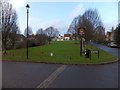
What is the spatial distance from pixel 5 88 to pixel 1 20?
84.5ft

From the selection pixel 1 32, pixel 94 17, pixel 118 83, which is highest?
pixel 94 17

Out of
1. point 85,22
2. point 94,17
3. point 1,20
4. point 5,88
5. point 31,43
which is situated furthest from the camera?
point 94,17

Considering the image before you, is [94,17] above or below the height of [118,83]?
above

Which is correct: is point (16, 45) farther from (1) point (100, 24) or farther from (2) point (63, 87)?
(2) point (63, 87)

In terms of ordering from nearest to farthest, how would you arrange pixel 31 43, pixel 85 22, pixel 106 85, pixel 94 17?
pixel 106 85 → pixel 85 22 → pixel 31 43 → pixel 94 17

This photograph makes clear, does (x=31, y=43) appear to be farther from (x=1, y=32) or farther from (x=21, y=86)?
(x=21, y=86)

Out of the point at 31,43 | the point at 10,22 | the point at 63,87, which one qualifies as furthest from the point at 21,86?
the point at 31,43

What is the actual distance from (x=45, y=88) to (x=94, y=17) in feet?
226

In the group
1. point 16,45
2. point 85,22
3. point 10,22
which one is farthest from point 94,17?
point 10,22

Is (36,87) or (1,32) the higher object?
(1,32)

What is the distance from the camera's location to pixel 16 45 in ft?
189

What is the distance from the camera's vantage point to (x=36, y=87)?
10.6 metres

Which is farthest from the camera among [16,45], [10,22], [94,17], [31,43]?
[94,17]

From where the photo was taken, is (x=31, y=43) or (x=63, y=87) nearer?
(x=63, y=87)
